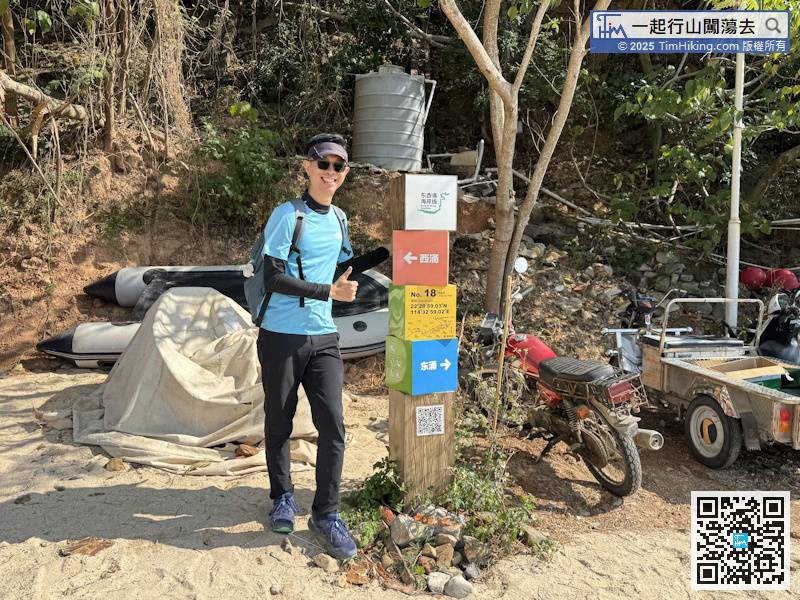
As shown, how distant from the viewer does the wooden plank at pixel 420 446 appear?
11.2 ft

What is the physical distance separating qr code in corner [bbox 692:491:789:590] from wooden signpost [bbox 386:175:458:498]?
4.77 ft

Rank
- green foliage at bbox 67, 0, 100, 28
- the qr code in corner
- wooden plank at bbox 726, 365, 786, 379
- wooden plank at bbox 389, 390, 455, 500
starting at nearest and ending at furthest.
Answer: the qr code in corner → wooden plank at bbox 389, 390, 455, 500 → wooden plank at bbox 726, 365, 786, 379 → green foliage at bbox 67, 0, 100, 28

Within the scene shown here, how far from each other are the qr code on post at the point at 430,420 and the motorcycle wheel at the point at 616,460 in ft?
4.00

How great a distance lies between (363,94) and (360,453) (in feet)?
22.8

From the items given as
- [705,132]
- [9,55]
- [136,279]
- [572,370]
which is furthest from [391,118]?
[572,370]

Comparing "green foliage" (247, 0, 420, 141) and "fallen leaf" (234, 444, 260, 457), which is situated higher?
"green foliage" (247, 0, 420, 141)

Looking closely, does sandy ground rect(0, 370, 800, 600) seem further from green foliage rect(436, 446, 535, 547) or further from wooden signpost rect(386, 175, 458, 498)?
wooden signpost rect(386, 175, 458, 498)

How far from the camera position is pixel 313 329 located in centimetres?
308

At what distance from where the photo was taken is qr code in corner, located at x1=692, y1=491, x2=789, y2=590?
3.21m

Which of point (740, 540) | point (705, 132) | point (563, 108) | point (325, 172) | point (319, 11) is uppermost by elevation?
point (319, 11)

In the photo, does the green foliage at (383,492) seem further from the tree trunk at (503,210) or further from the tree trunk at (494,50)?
the tree trunk at (494,50)

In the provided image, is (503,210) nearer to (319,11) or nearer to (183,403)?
(183,403)

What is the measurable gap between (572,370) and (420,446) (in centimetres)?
132

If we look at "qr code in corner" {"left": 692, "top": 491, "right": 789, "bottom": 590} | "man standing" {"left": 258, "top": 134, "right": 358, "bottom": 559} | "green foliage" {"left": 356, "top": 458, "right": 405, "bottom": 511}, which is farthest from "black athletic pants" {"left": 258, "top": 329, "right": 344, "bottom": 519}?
"qr code in corner" {"left": 692, "top": 491, "right": 789, "bottom": 590}
